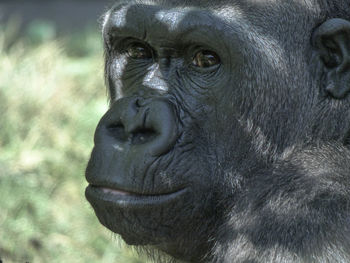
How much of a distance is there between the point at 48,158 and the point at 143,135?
292 cm

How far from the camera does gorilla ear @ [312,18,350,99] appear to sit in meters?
3.81

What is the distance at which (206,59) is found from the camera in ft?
12.8

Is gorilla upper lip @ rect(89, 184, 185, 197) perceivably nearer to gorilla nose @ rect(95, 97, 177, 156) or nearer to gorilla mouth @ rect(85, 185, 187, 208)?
gorilla mouth @ rect(85, 185, 187, 208)

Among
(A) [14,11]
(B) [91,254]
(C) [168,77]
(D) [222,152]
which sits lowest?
(A) [14,11]

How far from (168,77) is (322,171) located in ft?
3.14

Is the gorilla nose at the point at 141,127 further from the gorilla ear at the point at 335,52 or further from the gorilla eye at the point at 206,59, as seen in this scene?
the gorilla ear at the point at 335,52

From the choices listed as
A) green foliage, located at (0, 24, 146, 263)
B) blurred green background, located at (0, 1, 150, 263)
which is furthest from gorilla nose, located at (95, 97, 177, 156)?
green foliage, located at (0, 24, 146, 263)

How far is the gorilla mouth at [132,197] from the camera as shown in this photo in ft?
12.2

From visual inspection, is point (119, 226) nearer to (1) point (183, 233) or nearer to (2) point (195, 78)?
(1) point (183, 233)

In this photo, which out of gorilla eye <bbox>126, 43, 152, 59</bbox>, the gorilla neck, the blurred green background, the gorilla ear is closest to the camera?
the gorilla ear

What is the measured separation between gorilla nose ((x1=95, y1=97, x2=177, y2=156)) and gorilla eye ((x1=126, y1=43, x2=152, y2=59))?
1.42ft

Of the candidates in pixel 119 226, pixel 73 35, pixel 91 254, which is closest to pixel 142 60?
pixel 119 226

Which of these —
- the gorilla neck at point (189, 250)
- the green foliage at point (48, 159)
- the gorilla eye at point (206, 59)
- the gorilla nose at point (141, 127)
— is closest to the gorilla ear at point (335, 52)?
the gorilla eye at point (206, 59)

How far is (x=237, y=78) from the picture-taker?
3.85m
